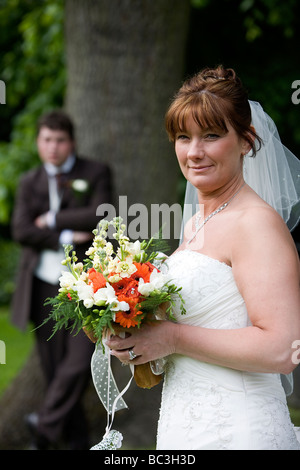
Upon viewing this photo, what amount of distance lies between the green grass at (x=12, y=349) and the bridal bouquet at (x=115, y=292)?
6213 mm

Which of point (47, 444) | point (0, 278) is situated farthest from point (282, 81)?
point (0, 278)

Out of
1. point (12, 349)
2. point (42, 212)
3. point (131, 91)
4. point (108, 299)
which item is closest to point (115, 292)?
point (108, 299)

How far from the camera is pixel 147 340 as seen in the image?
2.24m

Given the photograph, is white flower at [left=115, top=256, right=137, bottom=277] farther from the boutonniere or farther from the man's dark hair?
the man's dark hair

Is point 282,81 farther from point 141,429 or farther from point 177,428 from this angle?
point 177,428

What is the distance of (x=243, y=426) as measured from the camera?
229 cm

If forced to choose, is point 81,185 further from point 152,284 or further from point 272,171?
point 152,284

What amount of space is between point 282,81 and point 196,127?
4930 mm

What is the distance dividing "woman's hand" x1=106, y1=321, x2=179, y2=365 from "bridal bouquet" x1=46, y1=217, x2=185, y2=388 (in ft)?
0.12

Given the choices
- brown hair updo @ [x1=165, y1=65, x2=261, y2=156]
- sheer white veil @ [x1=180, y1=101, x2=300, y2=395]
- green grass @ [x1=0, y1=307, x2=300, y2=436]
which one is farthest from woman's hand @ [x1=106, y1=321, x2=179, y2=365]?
green grass @ [x1=0, y1=307, x2=300, y2=436]

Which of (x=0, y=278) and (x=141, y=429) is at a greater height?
(x=0, y=278)

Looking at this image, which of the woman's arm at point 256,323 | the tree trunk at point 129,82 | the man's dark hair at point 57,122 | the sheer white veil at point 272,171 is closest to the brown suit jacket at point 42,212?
the man's dark hair at point 57,122

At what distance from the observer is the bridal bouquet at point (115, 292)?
2.14 m

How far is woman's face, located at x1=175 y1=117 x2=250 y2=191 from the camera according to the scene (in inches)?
92.9
